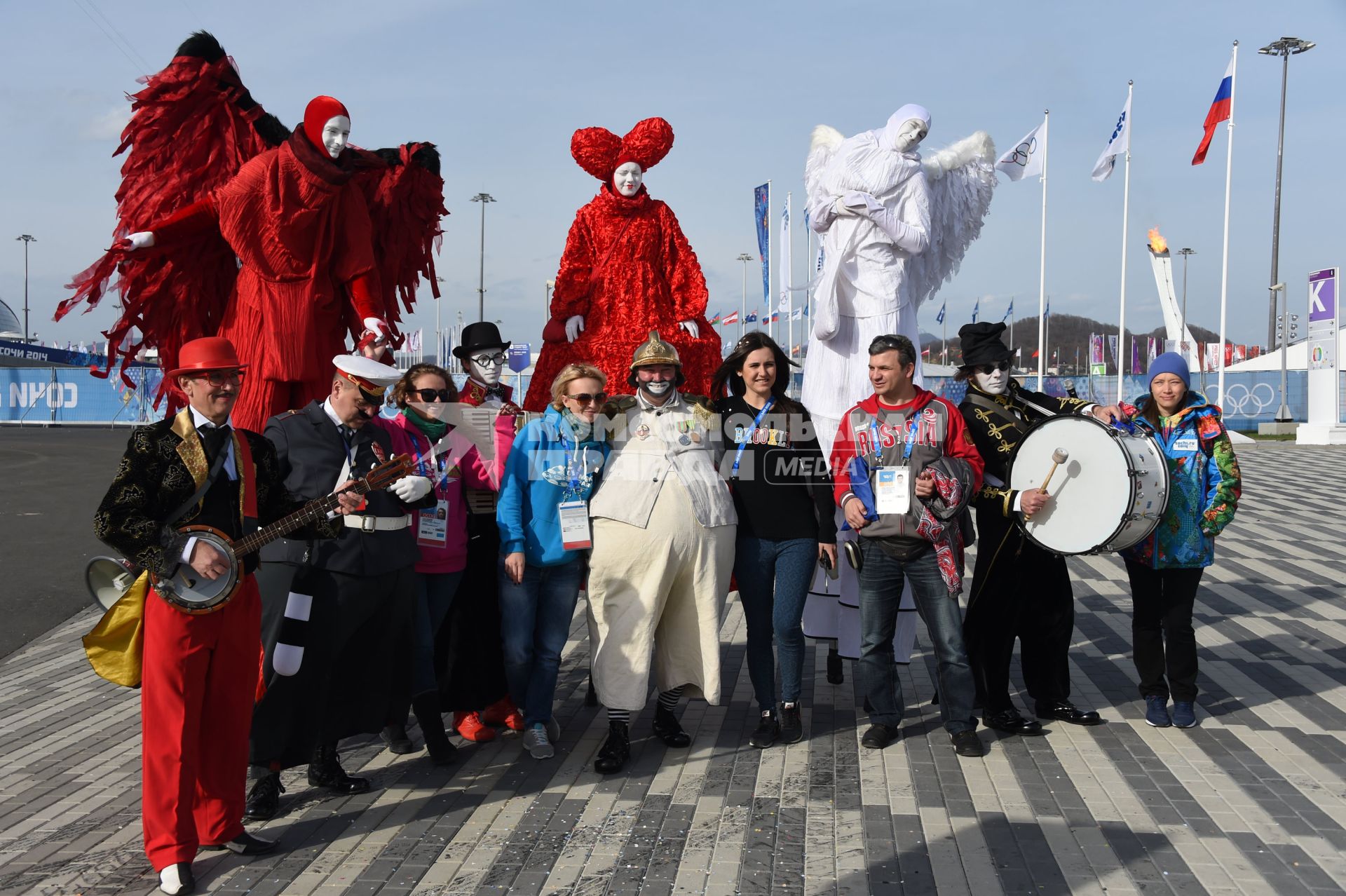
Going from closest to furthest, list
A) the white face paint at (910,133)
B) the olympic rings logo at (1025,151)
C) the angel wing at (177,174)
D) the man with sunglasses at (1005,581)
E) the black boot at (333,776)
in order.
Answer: the black boot at (333,776) < the man with sunglasses at (1005,581) < the angel wing at (177,174) < the white face paint at (910,133) < the olympic rings logo at (1025,151)

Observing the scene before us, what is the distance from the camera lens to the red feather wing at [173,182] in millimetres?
5344

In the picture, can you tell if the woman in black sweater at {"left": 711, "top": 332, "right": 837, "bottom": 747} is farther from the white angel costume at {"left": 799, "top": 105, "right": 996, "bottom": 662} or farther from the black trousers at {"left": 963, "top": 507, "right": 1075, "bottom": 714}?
the white angel costume at {"left": 799, "top": 105, "right": 996, "bottom": 662}

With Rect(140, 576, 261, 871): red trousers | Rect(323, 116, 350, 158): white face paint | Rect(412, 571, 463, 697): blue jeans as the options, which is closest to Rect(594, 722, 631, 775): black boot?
Rect(412, 571, 463, 697): blue jeans

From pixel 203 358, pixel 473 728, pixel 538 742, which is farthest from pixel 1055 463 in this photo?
pixel 203 358

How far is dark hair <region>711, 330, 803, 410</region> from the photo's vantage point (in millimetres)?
4941

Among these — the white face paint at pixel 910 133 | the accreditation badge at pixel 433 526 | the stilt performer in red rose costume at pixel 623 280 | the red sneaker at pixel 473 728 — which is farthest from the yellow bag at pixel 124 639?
the white face paint at pixel 910 133

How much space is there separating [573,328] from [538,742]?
2.48 m

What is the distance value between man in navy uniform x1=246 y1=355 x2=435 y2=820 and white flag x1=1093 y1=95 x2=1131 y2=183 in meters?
25.4

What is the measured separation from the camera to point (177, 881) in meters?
Answer: 3.43

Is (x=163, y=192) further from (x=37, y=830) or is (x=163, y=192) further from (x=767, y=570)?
(x=767, y=570)

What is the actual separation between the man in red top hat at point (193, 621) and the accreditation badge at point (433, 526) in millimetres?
852

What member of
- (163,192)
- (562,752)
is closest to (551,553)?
(562,752)

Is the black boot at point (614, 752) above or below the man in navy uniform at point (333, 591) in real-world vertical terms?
below

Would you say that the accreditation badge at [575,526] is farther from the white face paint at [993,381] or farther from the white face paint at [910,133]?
the white face paint at [910,133]
